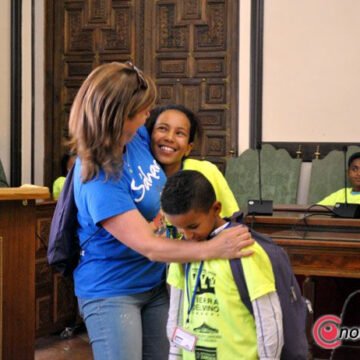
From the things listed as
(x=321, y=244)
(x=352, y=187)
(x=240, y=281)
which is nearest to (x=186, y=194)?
(x=240, y=281)

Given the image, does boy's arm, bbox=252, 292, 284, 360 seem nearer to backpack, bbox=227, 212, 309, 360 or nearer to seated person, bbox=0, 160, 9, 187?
backpack, bbox=227, 212, 309, 360

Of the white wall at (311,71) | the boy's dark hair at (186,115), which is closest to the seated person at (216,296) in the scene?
the boy's dark hair at (186,115)

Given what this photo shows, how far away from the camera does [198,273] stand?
73.6 inches

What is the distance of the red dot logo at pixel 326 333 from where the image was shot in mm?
3404

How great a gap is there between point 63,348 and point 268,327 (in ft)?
11.4

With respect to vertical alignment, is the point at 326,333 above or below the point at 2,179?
below

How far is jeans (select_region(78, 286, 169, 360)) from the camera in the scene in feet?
6.38

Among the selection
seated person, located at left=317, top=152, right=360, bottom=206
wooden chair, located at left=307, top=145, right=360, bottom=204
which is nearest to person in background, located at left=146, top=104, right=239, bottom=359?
seated person, located at left=317, top=152, right=360, bottom=206

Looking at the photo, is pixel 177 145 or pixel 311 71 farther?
pixel 311 71

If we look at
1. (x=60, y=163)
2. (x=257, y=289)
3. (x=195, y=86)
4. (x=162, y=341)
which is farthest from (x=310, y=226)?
(x=60, y=163)

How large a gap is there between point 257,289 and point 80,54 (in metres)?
5.01

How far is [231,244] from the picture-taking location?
1796 mm

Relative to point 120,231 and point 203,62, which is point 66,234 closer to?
point 120,231

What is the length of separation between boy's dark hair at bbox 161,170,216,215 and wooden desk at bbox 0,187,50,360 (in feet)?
3.11
